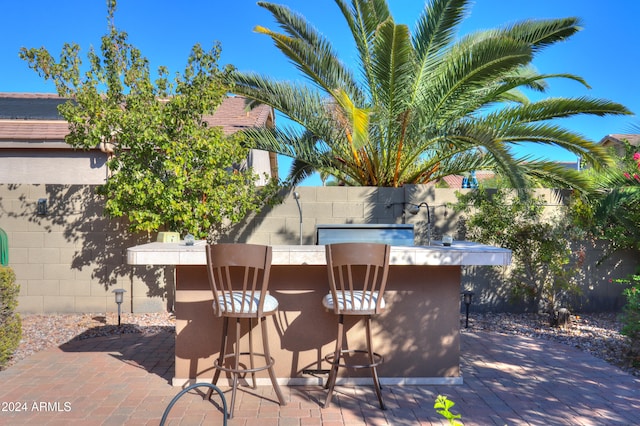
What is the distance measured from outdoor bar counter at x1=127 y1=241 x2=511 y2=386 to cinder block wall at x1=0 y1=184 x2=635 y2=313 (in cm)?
280

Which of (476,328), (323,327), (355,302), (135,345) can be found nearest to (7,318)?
(135,345)

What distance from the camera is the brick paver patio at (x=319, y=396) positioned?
117 inches

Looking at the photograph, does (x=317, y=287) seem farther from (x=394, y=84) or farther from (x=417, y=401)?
(x=394, y=84)

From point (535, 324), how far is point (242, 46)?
7.30 meters

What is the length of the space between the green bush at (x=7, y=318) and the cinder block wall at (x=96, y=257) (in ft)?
7.52

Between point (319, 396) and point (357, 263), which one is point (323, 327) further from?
point (357, 263)

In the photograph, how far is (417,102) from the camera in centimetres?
613

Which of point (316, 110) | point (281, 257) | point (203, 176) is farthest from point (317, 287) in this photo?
point (316, 110)

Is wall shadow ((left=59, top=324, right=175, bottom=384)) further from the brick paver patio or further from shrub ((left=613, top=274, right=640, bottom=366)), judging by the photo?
shrub ((left=613, top=274, right=640, bottom=366))

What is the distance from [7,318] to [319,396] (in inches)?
114

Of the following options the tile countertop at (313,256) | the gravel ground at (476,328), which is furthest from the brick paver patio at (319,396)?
the tile countertop at (313,256)

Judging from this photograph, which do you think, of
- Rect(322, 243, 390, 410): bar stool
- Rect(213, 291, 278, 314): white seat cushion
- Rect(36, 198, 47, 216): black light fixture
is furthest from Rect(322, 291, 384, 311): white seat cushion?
Rect(36, 198, 47, 216): black light fixture

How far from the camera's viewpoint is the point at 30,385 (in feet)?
A: 11.7

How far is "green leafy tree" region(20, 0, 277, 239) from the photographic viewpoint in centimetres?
568
